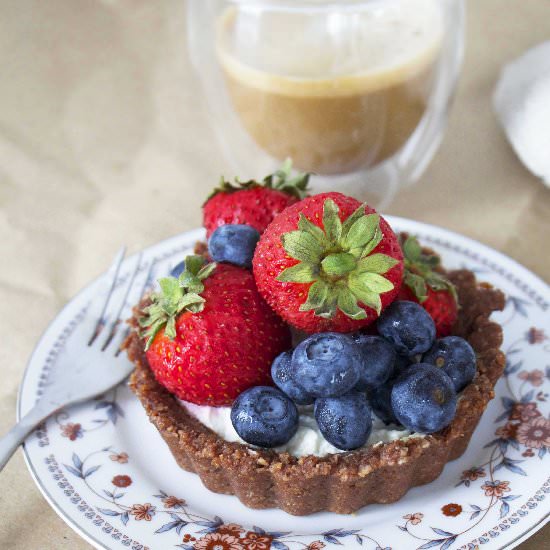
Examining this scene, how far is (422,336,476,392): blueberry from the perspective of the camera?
1622 mm

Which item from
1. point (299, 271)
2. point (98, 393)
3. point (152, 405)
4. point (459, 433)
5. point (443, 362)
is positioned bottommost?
point (98, 393)

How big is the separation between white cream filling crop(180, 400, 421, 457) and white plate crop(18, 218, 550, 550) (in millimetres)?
161

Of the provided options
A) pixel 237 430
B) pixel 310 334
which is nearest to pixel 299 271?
pixel 310 334

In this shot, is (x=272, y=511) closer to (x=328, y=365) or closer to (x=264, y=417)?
(x=264, y=417)

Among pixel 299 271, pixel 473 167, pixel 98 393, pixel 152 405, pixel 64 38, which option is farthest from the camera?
pixel 64 38

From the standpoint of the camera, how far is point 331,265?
146 centimetres

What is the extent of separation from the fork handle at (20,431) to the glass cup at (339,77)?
1.35 m

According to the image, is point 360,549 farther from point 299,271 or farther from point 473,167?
point 473,167

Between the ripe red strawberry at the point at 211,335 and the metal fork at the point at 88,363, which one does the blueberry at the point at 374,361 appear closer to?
the ripe red strawberry at the point at 211,335

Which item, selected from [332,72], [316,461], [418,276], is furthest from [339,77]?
[316,461]

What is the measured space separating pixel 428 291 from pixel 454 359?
0.62 ft

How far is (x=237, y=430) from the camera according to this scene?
5.14 feet

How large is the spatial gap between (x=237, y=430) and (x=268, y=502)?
0.21 m

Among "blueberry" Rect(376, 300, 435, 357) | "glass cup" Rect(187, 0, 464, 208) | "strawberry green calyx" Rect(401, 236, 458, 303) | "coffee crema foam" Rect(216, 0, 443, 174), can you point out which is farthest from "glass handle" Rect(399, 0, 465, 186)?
"blueberry" Rect(376, 300, 435, 357)
